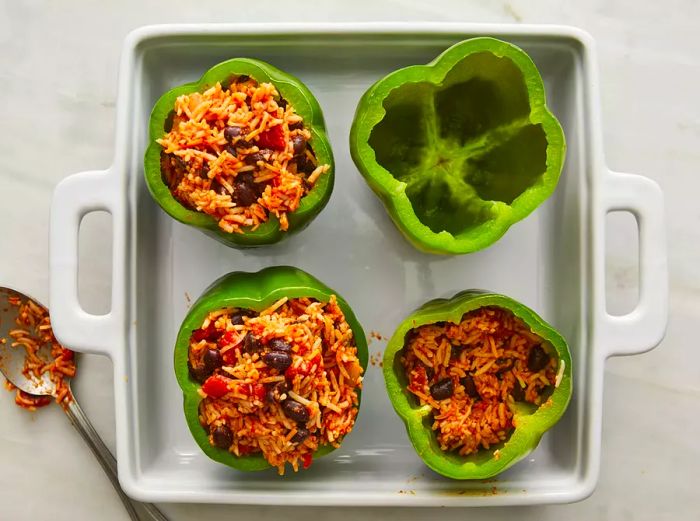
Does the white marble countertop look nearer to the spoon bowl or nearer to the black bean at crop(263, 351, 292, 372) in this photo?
the spoon bowl

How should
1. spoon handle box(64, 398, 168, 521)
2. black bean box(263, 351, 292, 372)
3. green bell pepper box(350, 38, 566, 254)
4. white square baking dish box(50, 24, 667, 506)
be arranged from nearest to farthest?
black bean box(263, 351, 292, 372) → green bell pepper box(350, 38, 566, 254) → white square baking dish box(50, 24, 667, 506) → spoon handle box(64, 398, 168, 521)

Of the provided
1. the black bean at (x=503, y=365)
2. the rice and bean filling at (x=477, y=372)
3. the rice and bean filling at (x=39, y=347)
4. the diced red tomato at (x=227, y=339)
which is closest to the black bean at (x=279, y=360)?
the diced red tomato at (x=227, y=339)

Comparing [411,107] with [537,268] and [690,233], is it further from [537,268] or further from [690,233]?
[690,233]

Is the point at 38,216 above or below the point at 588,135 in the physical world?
below

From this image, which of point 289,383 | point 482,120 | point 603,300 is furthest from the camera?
point 482,120

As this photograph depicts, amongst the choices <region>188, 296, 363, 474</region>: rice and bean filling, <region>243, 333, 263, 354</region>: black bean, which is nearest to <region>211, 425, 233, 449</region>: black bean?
<region>188, 296, 363, 474</region>: rice and bean filling

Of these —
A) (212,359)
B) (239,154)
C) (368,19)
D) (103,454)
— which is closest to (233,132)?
(239,154)

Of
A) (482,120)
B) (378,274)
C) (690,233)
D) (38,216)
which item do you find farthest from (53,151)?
(690,233)
